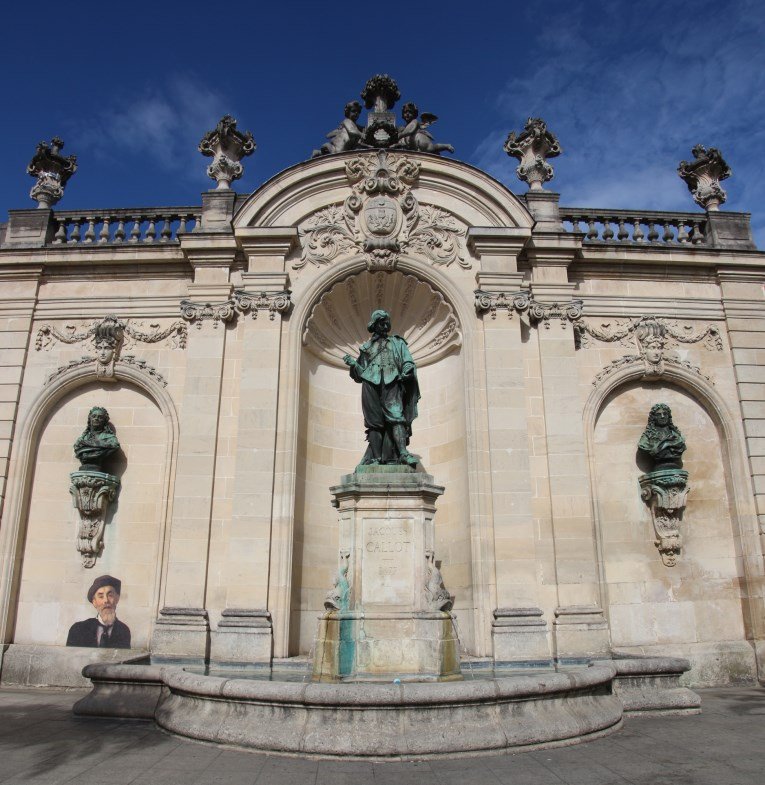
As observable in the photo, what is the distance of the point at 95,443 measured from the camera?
1230 cm

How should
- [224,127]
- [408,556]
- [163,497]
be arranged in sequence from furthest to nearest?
[224,127] < [163,497] < [408,556]

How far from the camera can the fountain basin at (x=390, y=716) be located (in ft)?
21.0

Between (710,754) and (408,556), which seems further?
(408,556)

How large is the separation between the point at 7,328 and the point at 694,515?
13.7 meters

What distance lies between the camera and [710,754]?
21.6 feet

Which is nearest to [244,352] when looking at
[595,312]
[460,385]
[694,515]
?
[460,385]

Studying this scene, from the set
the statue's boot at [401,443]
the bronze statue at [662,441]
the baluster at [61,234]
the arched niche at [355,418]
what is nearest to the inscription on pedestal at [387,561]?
the statue's boot at [401,443]

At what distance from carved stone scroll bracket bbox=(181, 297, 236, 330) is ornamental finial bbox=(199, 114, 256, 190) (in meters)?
2.74

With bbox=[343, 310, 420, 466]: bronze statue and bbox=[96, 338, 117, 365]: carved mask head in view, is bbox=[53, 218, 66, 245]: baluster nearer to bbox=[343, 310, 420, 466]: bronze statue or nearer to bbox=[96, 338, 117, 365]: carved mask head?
bbox=[96, 338, 117, 365]: carved mask head

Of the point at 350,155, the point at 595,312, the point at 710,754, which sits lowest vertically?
the point at 710,754

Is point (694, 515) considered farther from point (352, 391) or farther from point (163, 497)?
point (163, 497)

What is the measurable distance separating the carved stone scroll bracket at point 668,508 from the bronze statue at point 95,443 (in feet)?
32.5

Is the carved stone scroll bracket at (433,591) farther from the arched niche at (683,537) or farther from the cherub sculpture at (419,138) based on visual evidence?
the cherub sculpture at (419,138)

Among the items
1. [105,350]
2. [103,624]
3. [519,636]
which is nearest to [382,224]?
[105,350]
